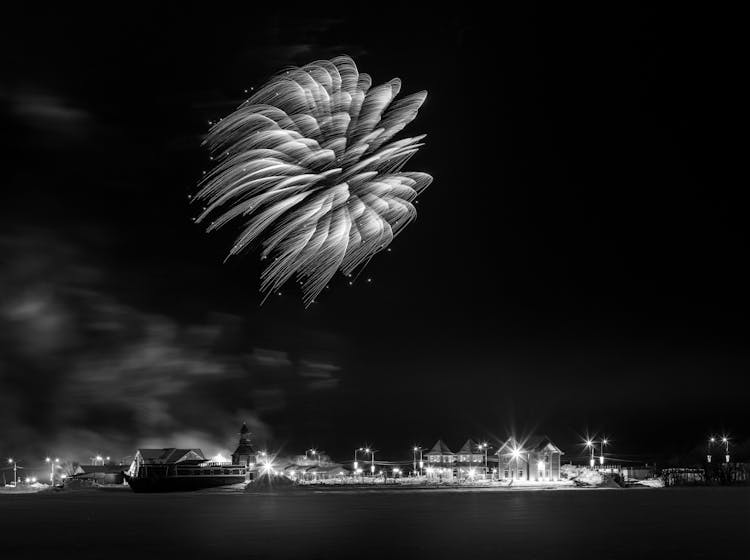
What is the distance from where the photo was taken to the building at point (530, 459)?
533 ft

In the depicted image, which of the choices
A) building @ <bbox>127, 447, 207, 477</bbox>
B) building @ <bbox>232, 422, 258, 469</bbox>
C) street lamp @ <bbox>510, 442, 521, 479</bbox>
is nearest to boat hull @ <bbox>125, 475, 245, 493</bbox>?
building @ <bbox>127, 447, 207, 477</bbox>

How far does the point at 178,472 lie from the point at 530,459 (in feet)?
221

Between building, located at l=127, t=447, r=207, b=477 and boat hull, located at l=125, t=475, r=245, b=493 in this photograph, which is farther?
building, located at l=127, t=447, r=207, b=477

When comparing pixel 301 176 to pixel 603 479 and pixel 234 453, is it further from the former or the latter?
pixel 234 453

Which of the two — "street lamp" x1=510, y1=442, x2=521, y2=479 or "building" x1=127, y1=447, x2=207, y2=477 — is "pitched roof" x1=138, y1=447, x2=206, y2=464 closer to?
"building" x1=127, y1=447, x2=207, y2=477

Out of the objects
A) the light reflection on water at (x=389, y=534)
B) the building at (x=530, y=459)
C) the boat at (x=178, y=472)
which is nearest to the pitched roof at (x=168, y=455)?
the boat at (x=178, y=472)

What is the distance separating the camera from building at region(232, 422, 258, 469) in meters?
183

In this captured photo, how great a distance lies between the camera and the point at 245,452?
185875 mm

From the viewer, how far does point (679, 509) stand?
5847cm

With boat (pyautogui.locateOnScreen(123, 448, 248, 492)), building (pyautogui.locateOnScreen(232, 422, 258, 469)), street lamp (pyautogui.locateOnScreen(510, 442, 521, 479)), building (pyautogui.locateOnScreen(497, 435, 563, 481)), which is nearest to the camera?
boat (pyautogui.locateOnScreen(123, 448, 248, 492))

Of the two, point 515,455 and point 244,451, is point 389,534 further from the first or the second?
point 244,451

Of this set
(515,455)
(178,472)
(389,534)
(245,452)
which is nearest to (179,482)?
(178,472)

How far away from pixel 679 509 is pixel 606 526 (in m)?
20.2

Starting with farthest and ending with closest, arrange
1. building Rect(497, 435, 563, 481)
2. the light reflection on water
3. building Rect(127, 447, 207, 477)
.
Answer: building Rect(497, 435, 563, 481) → building Rect(127, 447, 207, 477) → the light reflection on water
